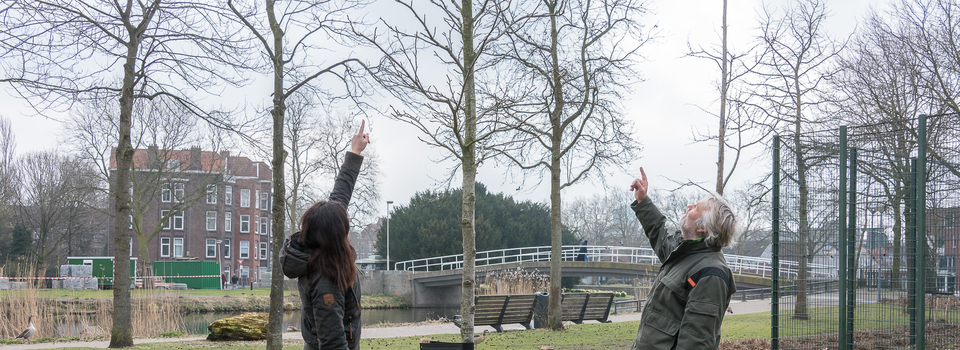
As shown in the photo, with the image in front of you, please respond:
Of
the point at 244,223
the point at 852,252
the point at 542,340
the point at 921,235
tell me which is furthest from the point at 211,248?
the point at 921,235

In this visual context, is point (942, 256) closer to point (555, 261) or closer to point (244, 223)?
point (555, 261)

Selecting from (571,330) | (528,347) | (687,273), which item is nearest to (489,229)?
(571,330)

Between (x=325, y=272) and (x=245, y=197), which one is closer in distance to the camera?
(x=325, y=272)

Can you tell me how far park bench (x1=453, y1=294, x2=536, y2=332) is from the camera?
46.3ft

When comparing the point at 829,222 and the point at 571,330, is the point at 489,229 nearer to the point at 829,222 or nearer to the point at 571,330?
the point at 571,330

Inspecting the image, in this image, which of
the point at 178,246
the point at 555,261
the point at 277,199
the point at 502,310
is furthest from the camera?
the point at 178,246

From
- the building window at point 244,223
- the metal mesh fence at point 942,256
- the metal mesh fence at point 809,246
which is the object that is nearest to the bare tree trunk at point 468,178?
the metal mesh fence at point 809,246

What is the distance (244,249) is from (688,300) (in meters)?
61.2

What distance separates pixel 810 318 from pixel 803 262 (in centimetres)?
61

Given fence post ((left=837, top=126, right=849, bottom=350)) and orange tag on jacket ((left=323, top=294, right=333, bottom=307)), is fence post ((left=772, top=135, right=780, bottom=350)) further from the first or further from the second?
orange tag on jacket ((left=323, top=294, right=333, bottom=307))

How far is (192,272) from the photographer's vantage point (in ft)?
127

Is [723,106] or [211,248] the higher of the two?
[723,106]

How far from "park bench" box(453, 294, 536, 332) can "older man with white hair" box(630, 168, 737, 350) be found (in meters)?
10.8

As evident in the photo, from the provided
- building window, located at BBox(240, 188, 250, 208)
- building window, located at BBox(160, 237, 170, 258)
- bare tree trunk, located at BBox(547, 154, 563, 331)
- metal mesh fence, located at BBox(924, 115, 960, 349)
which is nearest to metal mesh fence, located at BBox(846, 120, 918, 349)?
metal mesh fence, located at BBox(924, 115, 960, 349)
